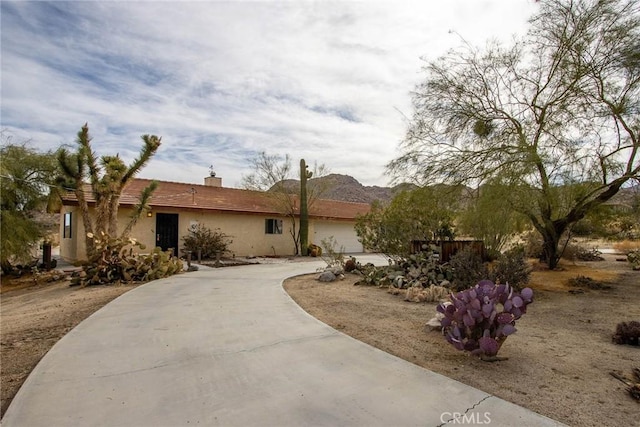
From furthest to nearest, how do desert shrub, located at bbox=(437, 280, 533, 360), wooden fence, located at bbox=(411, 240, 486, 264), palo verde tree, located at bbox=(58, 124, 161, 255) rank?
palo verde tree, located at bbox=(58, 124, 161, 255) → wooden fence, located at bbox=(411, 240, 486, 264) → desert shrub, located at bbox=(437, 280, 533, 360)

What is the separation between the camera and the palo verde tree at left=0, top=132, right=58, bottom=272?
1355 centimetres

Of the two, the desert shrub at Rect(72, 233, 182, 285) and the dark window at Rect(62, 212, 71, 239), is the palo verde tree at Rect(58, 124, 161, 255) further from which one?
the dark window at Rect(62, 212, 71, 239)

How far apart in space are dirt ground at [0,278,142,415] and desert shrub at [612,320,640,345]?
6.96 metres

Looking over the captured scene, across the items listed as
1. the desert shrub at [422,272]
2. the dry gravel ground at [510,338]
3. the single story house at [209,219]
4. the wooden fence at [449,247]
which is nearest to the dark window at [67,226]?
the single story house at [209,219]

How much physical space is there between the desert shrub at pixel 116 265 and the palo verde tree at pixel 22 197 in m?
3.57

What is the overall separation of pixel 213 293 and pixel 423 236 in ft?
20.3

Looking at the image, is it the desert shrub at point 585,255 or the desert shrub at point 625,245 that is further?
the desert shrub at point 625,245

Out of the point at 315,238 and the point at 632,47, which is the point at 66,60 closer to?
the point at 632,47

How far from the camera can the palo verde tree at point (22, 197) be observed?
13.5 meters

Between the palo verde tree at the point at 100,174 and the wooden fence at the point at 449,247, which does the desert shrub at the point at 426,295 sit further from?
the palo verde tree at the point at 100,174

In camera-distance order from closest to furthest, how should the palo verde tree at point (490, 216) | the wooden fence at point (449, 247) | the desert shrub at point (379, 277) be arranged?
the palo verde tree at point (490, 216) < the desert shrub at point (379, 277) < the wooden fence at point (449, 247)

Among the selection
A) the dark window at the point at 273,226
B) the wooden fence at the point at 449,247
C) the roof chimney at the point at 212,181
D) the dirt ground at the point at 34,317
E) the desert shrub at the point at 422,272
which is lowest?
the dirt ground at the point at 34,317

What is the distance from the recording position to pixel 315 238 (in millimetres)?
24578

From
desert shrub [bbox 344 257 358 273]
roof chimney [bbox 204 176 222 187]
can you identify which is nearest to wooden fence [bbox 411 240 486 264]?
desert shrub [bbox 344 257 358 273]
